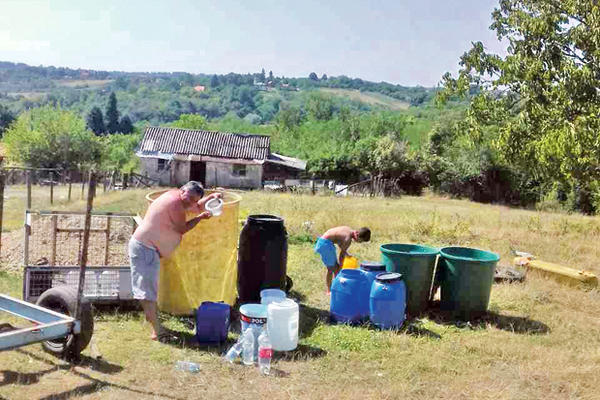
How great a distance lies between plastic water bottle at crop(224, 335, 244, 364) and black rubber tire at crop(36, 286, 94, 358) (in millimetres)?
1314

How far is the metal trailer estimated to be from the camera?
485cm

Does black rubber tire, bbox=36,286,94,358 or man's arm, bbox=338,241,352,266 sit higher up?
man's arm, bbox=338,241,352,266

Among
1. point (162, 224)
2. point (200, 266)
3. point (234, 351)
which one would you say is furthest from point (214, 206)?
point (234, 351)

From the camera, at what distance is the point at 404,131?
6284 cm

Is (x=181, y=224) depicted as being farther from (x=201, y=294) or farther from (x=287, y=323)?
(x=287, y=323)

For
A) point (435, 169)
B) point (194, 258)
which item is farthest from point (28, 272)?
point (435, 169)

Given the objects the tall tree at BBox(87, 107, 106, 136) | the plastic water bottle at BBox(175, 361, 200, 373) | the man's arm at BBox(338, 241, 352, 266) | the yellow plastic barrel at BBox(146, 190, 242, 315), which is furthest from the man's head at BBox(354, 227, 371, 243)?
the tall tree at BBox(87, 107, 106, 136)

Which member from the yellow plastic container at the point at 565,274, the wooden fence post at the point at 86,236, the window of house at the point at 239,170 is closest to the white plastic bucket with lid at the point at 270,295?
the wooden fence post at the point at 86,236

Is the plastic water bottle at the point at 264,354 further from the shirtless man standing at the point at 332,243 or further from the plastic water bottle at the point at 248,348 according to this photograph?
the shirtless man standing at the point at 332,243

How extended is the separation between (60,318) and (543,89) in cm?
920

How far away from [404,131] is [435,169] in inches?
929

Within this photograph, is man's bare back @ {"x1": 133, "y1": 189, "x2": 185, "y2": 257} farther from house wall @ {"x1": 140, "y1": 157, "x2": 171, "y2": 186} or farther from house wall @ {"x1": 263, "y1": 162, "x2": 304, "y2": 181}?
house wall @ {"x1": 263, "y1": 162, "x2": 304, "y2": 181}

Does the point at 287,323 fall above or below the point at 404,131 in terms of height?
below

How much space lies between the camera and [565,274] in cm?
963
